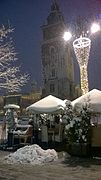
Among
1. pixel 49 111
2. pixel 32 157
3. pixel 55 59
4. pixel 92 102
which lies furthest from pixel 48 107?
pixel 55 59

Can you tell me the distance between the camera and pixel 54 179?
6.87 meters

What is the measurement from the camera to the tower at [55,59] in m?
71.8

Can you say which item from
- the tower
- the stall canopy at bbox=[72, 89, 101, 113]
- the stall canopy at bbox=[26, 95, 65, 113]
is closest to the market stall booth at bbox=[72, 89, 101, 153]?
the stall canopy at bbox=[72, 89, 101, 113]

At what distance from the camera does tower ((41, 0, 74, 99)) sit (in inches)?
2825

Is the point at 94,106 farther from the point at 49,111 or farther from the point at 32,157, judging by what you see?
the point at 49,111

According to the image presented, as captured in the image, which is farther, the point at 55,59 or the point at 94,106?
the point at 55,59

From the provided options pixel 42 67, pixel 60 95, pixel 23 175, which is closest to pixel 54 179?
pixel 23 175

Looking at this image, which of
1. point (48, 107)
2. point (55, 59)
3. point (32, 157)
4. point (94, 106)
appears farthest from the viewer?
point (55, 59)

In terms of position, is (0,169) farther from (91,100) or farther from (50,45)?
(50,45)

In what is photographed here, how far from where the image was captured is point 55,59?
74938 mm

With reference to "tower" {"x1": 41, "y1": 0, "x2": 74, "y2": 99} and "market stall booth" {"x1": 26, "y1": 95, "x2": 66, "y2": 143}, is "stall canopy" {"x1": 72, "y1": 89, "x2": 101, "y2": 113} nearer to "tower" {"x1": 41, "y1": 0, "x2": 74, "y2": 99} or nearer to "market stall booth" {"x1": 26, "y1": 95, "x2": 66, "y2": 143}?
"market stall booth" {"x1": 26, "y1": 95, "x2": 66, "y2": 143}

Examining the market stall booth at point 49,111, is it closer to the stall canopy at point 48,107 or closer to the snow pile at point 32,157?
the stall canopy at point 48,107

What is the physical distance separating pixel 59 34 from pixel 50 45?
3.54m

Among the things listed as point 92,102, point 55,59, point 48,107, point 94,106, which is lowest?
point 94,106
